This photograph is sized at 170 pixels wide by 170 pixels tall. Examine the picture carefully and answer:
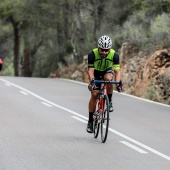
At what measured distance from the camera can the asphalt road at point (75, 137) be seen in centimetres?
835

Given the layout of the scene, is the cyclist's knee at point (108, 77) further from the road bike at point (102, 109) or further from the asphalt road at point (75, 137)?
the asphalt road at point (75, 137)

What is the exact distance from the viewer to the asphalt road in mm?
8352

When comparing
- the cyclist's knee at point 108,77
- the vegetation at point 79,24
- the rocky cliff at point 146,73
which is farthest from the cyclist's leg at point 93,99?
the vegetation at point 79,24

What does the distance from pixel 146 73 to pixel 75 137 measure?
11029 mm

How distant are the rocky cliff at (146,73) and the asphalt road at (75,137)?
97 cm

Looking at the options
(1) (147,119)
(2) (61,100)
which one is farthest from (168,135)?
(2) (61,100)

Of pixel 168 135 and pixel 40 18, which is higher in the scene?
pixel 40 18

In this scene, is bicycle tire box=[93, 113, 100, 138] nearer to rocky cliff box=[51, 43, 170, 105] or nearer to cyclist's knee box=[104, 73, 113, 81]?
cyclist's knee box=[104, 73, 113, 81]

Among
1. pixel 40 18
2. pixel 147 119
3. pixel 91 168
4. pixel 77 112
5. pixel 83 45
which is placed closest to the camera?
pixel 91 168

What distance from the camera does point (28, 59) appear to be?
48.3 m

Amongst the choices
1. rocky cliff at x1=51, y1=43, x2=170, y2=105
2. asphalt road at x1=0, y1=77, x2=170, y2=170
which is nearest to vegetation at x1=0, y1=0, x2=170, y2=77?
rocky cliff at x1=51, y1=43, x2=170, y2=105

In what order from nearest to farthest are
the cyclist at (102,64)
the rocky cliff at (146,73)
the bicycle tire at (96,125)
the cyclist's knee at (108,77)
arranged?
the cyclist at (102,64)
the cyclist's knee at (108,77)
the bicycle tire at (96,125)
the rocky cliff at (146,73)

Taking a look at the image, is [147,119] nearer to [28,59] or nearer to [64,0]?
[64,0]

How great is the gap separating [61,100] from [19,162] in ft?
33.8
